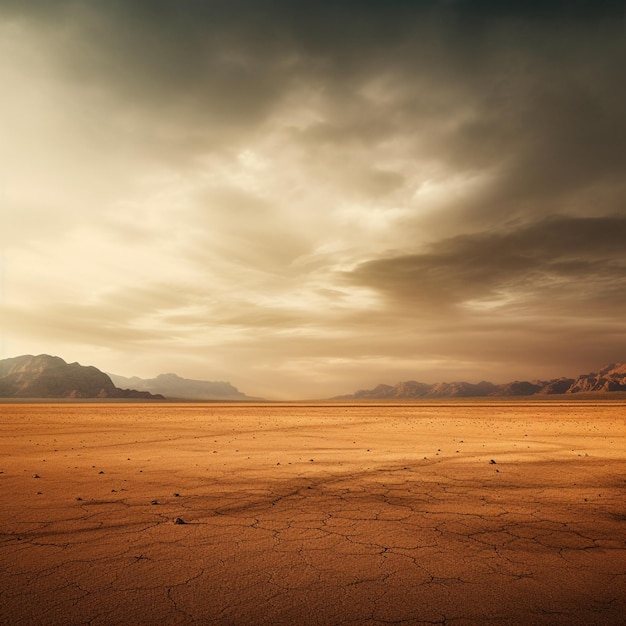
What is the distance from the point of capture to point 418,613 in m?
3.51

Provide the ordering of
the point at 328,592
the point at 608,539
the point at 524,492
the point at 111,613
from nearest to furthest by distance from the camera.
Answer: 1. the point at 111,613
2. the point at 328,592
3. the point at 608,539
4. the point at 524,492

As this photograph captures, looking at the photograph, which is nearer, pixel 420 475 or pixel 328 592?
pixel 328 592

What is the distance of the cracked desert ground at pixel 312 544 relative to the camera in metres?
3.58

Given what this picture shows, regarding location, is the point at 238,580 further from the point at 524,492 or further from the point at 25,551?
the point at 524,492

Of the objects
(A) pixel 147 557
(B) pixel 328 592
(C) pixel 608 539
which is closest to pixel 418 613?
(B) pixel 328 592

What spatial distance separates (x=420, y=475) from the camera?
28.8 ft

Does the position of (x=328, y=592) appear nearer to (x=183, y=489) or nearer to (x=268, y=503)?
(x=268, y=503)

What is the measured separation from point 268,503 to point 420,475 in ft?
12.5

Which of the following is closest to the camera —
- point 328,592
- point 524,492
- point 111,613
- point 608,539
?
point 111,613

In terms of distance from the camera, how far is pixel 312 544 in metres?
4.97

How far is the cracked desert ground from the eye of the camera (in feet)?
11.7

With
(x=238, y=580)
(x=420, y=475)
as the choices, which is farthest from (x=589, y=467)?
(x=238, y=580)

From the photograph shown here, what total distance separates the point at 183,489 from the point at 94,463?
14.0 ft

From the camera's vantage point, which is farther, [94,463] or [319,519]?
[94,463]
